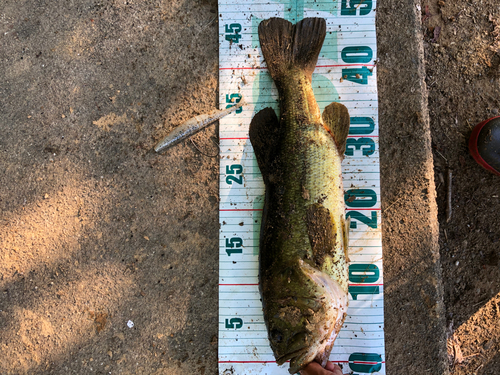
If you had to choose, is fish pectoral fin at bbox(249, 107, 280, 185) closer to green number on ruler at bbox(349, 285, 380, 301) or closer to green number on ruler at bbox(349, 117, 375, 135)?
green number on ruler at bbox(349, 117, 375, 135)

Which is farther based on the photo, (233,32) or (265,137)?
(233,32)

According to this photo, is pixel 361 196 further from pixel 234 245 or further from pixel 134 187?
pixel 134 187

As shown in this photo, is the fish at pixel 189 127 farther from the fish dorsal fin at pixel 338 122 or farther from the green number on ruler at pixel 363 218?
the green number on ruler at pixel 363 218

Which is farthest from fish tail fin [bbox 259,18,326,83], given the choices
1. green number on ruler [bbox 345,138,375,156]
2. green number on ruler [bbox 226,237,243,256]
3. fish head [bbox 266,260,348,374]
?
fish head [bbox 266,260,348,374]

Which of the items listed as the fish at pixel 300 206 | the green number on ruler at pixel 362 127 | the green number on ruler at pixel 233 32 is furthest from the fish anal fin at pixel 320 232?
the green number on ruler at pixel 233 32

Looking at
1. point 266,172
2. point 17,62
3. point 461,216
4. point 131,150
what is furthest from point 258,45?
point 461,216

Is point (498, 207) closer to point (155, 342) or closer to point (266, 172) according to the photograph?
point (266, 172)

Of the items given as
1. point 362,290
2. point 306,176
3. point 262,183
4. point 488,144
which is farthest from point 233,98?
point 488,144
